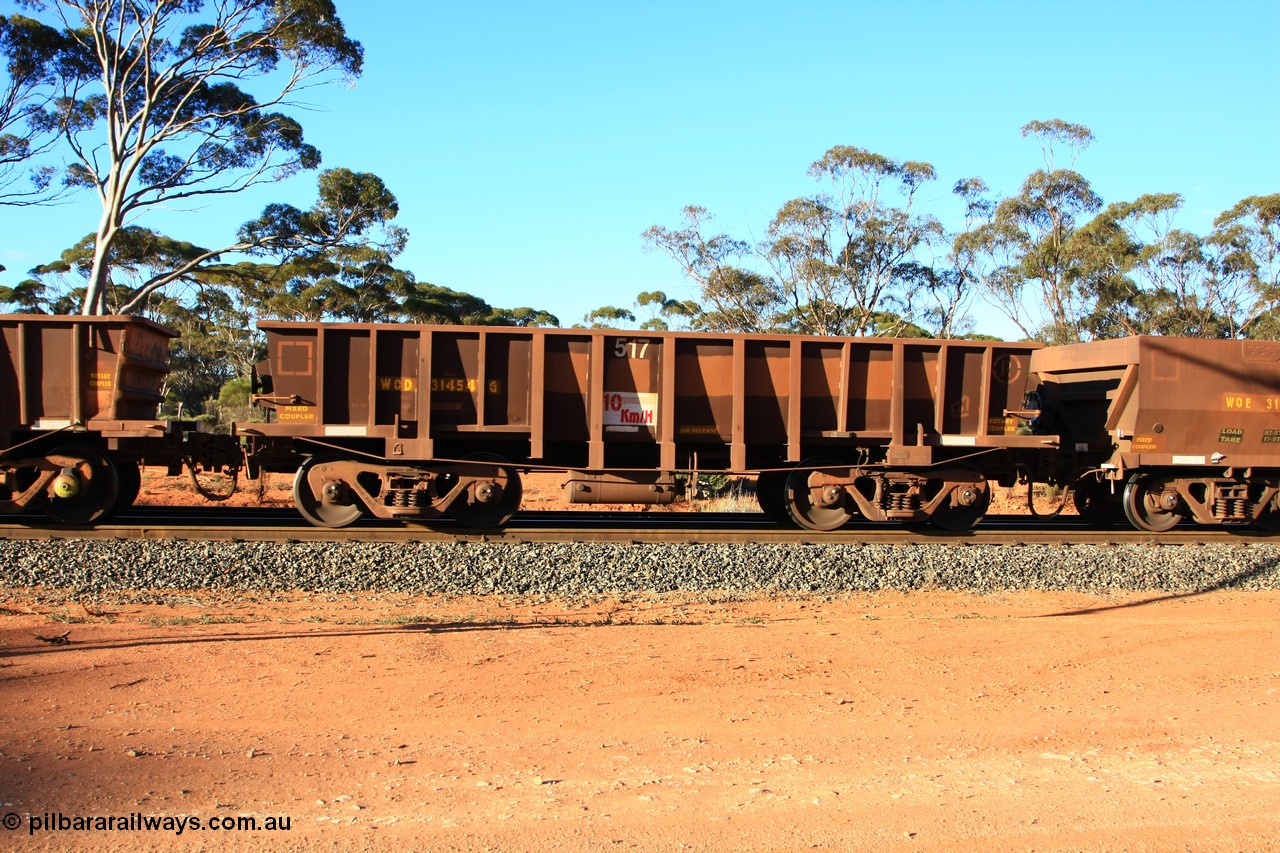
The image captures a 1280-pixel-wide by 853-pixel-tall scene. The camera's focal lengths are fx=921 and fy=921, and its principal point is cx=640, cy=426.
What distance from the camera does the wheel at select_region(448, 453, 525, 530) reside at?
1106 cm

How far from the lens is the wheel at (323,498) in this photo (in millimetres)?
11016

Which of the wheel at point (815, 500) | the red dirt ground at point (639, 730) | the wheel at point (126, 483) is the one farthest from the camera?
the wheel at point (815, 500)

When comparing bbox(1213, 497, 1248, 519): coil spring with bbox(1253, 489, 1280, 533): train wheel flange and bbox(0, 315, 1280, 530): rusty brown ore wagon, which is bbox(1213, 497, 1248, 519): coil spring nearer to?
bbox(0, 315, 1280, 530): rusty brown ore wagon

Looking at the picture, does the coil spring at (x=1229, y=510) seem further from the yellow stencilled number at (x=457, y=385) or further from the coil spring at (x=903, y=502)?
the yellow stencilled number at (x=457, y=385)

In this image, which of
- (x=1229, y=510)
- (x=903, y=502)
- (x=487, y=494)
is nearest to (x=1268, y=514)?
(x=1229, y=510)

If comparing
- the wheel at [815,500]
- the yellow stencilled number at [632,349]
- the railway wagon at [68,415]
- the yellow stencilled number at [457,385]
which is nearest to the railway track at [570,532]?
the wheel at [815,500]

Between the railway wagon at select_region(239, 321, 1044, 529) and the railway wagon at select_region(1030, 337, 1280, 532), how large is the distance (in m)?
1.39

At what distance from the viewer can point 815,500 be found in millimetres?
11742

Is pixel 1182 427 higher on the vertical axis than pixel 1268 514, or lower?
higher

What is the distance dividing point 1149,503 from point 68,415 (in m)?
13.8

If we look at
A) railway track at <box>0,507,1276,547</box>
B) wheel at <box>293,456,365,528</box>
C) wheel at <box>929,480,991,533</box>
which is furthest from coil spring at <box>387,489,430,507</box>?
wheel at <box>929,480,991,533</box>

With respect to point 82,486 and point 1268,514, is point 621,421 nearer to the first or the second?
→ point 82,486

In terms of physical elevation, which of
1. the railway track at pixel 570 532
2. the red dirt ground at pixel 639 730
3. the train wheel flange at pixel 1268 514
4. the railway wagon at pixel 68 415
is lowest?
the red dirt ground at pixel 639 730

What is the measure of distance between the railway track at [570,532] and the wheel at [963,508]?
0.54 feet
